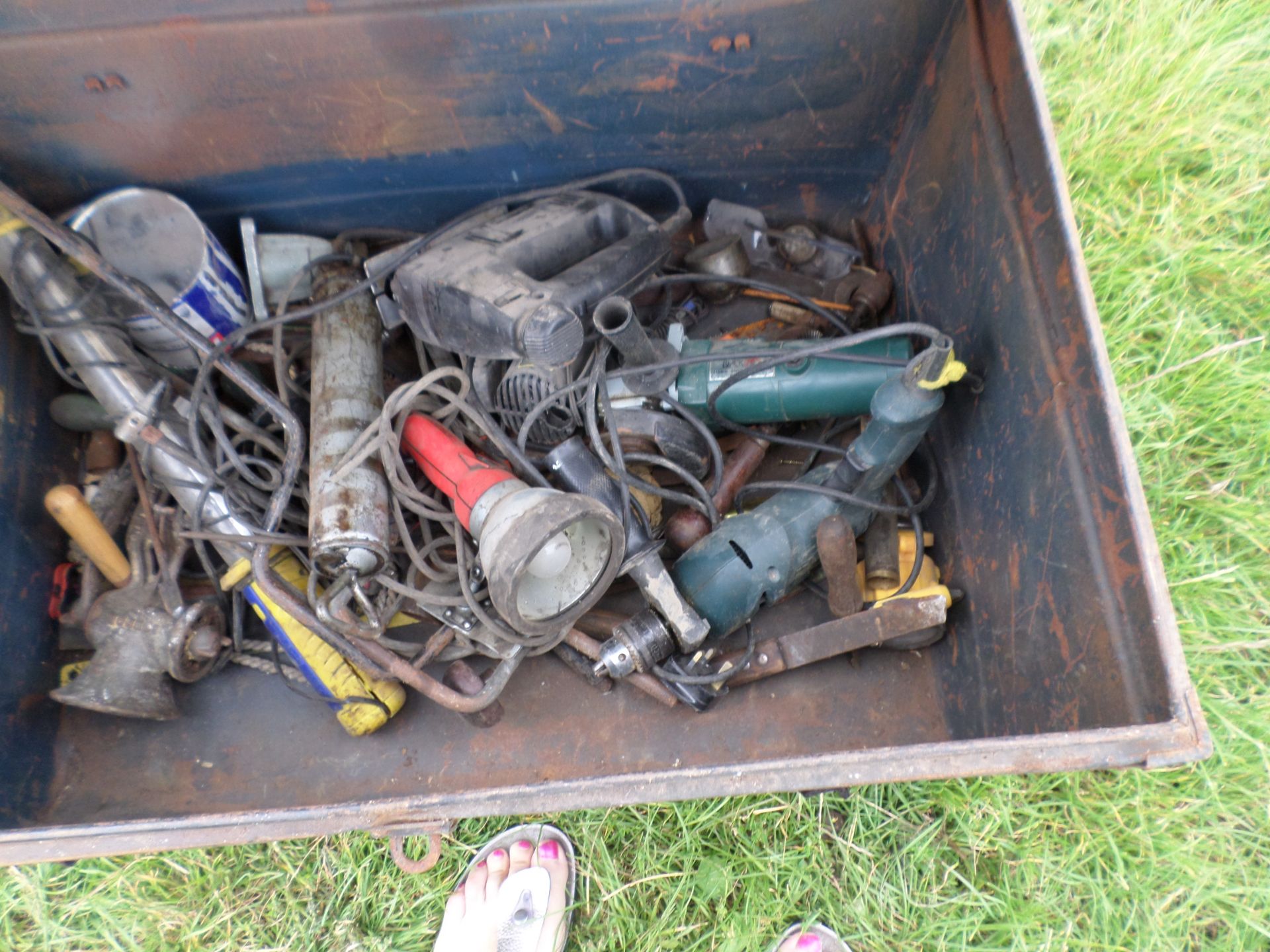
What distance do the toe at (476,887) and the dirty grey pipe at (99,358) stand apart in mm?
785

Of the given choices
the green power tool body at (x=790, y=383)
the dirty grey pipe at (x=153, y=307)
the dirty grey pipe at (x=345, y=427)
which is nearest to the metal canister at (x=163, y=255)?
the dirty grey pipe at (x=153, y=307)

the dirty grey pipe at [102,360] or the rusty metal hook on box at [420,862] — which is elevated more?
the dirty grey pipe at [102,360]

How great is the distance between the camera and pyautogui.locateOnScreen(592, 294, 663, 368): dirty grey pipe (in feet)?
3.94

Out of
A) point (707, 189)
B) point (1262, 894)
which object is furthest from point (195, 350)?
point (1262, 894)

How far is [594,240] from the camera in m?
1.47

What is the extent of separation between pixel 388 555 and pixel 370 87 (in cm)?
83

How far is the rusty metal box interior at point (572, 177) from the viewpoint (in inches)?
43.2

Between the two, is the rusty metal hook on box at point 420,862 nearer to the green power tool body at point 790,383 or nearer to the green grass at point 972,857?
the green grass at point 972,857

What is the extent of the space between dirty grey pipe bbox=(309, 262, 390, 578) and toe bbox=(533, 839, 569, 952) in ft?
2.32

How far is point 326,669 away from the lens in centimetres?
131

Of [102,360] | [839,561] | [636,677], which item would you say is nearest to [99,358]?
[102,360]

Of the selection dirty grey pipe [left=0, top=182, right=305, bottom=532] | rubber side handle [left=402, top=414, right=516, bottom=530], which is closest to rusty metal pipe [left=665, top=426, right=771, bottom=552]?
rubber side handle [left=402, top=414, right=516, bottom=530]

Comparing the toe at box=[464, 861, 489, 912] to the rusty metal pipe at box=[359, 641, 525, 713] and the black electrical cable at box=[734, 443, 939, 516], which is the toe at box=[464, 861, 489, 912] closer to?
the rusty metal pipe at box=[359, 641, 525, 713]

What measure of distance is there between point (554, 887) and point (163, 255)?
145cm
